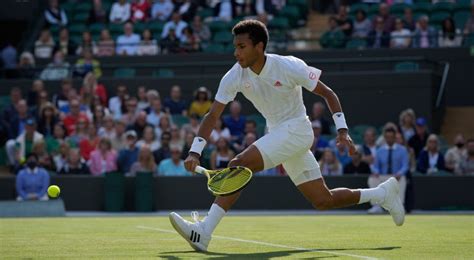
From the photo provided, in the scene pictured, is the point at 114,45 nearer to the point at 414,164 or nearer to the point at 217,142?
the point at 217,142

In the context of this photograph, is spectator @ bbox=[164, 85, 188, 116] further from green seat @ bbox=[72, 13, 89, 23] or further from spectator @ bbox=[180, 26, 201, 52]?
green seat @ bbox=[72, 13, 89, 23]

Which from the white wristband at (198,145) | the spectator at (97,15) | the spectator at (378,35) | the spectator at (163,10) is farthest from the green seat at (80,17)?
the white wristband at (198,145)

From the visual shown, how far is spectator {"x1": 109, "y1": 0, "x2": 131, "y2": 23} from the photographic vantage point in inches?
1026

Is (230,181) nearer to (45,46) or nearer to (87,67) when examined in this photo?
(87,67)

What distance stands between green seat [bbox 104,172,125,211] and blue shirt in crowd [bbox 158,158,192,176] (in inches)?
30.2

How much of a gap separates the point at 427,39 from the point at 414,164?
13.5ft

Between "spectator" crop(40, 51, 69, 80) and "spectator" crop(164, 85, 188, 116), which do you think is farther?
"spectator" crop(40, 51, 69, 80)

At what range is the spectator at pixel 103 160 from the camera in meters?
20.4

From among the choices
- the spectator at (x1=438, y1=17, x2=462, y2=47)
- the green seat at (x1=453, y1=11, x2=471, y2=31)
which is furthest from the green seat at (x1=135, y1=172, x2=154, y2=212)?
the green seat at (x1=453, y1=11, x2=471, y2=31)

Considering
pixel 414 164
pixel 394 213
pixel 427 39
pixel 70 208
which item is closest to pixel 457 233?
pixel 394 213

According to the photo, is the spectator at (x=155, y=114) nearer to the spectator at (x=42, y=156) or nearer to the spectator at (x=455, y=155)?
the spectator at (x=42, y=156)

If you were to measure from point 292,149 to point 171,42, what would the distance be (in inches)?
583

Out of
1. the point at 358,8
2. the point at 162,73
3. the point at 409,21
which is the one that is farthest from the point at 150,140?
the point at 358,8

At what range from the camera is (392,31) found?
23125mm
